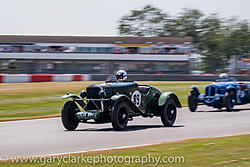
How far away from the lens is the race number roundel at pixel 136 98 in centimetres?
1143

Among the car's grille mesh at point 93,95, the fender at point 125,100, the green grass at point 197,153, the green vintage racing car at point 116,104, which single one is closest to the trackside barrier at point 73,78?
the green vintage racing car at point 116,104

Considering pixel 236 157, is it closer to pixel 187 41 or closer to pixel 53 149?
pixel 53 149

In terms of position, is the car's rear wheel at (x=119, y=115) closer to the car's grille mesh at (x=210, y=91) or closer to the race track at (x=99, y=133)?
the race track at (x=99, y=133)

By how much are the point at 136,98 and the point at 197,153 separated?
445 centimetres

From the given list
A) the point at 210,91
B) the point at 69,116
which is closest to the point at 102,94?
the point at 69,116

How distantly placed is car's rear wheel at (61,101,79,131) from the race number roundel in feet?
4.58

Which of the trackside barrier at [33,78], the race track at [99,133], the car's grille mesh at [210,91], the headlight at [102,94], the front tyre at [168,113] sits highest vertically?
the trackside barrier at [33,78]

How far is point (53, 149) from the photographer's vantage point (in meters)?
8.06

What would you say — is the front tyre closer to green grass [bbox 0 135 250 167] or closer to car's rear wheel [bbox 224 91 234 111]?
green grass [bbox 0 135 250 167]

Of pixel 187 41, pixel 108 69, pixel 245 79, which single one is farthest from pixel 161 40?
pixel 245 79

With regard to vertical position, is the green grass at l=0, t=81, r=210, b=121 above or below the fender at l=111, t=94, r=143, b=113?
below

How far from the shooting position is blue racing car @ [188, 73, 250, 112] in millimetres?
16203

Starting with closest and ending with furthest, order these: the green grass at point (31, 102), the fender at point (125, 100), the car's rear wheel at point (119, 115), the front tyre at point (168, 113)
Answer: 1. the car's rear wheel at point (119, 115)
2. the fender at point (125, 100)
3. the front tyre at point (168, 113)
4. the green grass at point (31, 102)

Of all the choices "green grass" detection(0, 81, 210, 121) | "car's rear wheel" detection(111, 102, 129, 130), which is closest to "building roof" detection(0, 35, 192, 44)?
"green grass" detection(0, 81, 210, 121)
